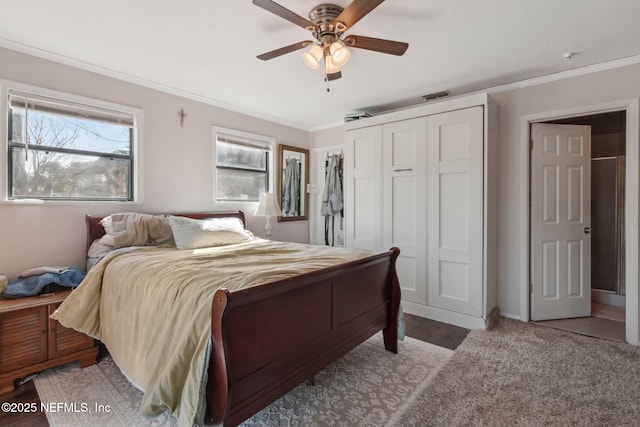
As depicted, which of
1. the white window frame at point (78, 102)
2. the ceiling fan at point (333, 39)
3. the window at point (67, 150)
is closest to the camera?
the ceiling fan at point (333, 39)

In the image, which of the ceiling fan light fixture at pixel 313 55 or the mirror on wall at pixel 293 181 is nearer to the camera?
the ceiling fan light fixture at pixel 313 55

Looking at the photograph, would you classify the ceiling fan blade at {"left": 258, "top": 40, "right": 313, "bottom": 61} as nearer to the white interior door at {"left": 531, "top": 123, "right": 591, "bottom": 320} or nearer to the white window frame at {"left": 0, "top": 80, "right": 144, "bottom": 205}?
the white window frame at {"left": 0, "top": 80, "right": 144, "bottom": 205}

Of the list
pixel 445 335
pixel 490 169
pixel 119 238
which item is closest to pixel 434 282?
pixel 445 335

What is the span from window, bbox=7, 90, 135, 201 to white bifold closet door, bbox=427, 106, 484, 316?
312cm

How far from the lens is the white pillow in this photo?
8.89ft

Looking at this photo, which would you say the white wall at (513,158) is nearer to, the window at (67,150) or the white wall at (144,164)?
the white wall at (144,164)

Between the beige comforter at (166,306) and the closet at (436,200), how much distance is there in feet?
4.03

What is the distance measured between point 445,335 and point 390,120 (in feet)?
7.65

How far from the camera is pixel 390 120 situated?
136 inches

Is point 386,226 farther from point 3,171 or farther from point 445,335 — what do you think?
point 3,171

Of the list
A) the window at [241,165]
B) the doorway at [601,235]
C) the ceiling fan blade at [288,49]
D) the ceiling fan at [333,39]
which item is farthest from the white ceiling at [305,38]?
the doorway at [601,235]

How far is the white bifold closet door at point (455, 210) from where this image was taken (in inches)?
115

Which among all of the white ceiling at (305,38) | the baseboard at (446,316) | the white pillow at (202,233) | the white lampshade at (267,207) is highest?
the white ceiling at (305,38)

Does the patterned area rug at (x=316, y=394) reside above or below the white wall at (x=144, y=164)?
below
